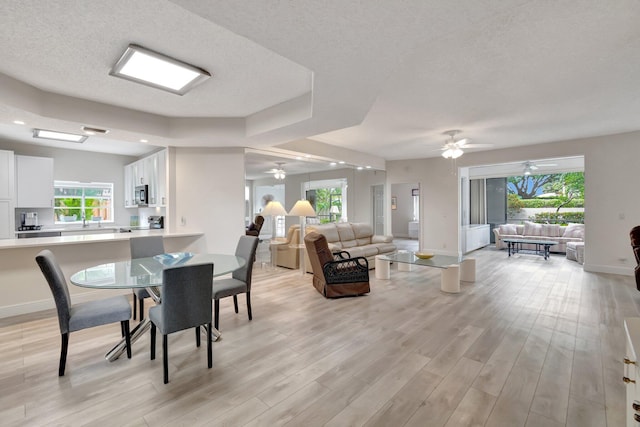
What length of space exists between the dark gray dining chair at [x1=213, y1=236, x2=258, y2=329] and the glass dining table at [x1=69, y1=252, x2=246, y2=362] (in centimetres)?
20

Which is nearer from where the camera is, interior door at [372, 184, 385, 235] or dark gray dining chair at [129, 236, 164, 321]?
dark gray dining chair at [129, 236, 164, 321]

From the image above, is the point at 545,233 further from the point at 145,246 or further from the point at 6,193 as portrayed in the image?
the point at 6,193

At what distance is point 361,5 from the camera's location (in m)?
1.50

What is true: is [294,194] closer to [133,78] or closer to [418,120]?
[418,120]

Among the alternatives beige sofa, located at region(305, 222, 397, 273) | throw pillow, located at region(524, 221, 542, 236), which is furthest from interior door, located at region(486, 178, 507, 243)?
beige sofa, located at region(305, 222, 397, 273)

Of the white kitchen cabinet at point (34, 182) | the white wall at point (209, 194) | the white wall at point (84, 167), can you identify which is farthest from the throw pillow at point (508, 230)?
the white kitchen cabinet at point (34, 182)

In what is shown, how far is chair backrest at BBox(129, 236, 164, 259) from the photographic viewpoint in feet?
11.8

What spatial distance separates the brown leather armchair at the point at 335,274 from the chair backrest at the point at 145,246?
81.4 inches

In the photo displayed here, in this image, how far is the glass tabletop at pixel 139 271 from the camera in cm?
229

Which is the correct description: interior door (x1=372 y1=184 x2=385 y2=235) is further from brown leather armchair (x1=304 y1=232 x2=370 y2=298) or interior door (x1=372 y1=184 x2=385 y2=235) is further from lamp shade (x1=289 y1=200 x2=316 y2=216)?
brown leather armchair (x1=304 y1=232 x2=370 y2=298)

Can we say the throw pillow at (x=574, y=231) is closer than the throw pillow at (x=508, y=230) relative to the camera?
Yes

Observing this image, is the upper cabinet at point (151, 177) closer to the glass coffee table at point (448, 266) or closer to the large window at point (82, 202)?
the large window at point (82, 202)

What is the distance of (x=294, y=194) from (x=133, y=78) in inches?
262

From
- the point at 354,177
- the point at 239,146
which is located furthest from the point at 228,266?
the point at 354,177
